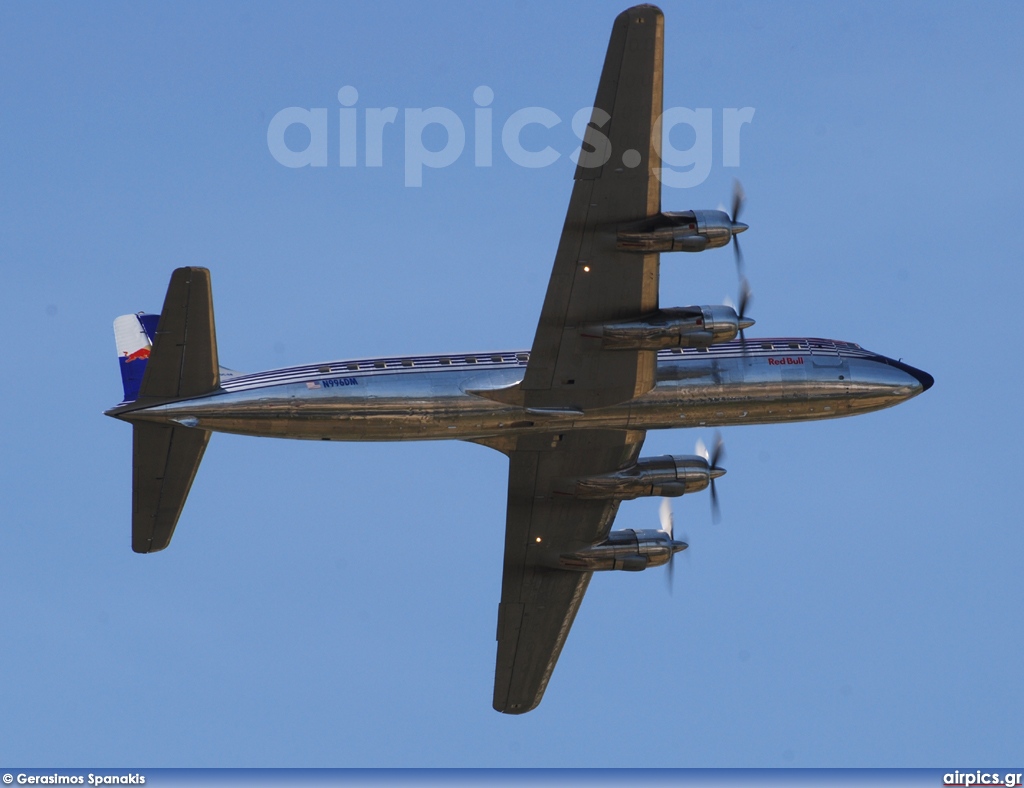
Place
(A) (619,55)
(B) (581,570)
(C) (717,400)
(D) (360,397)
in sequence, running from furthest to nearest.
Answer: (B) (581,570)
(C) (717,400)
(D) (360,397)
(A) (619,55)

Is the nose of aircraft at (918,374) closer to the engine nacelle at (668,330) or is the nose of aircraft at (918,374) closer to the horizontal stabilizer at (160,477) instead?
the engine nacelle at (668,330)

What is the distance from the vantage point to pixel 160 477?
167 ft

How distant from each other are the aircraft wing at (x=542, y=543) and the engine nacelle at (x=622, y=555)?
0.40m

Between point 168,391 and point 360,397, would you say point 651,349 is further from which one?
point 168,391

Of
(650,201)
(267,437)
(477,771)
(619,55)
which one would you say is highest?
(619,55)

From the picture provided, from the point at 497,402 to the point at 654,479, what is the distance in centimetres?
707

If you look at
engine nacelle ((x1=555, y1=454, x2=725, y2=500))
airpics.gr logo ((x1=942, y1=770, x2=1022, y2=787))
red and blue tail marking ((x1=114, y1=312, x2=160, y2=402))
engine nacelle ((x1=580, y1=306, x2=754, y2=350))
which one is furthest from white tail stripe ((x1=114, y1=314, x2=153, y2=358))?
airpics.gr logo ((x1=942, y1=770, x2=1022, y2=787))

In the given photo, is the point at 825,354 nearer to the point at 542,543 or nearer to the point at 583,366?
the point at 583,366

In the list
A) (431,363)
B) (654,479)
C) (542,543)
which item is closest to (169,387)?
(431,363)

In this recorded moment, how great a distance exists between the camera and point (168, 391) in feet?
162

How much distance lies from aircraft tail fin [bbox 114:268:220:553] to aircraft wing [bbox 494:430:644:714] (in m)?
10.8

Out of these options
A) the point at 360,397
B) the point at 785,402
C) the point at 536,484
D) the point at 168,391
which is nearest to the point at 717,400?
the point at 785,402

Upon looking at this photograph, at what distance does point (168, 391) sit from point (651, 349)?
14.4 m

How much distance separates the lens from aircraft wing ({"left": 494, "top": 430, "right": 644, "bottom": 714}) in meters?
56.0
